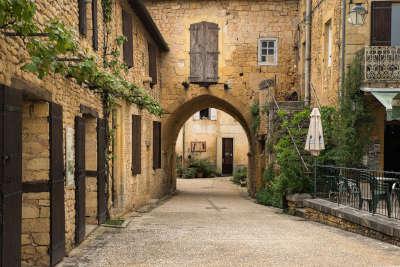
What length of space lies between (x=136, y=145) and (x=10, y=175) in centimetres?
970

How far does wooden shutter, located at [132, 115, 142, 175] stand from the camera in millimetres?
14403

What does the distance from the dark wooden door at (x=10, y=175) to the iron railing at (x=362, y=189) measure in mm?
5814

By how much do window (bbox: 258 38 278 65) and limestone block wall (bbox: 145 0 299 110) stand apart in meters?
0.15

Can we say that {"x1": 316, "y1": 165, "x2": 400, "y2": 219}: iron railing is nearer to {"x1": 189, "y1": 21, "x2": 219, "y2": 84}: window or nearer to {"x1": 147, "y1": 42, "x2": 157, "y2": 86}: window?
{"x1": 147, "y1": 42, "x2": 157, "y2": 86}: window

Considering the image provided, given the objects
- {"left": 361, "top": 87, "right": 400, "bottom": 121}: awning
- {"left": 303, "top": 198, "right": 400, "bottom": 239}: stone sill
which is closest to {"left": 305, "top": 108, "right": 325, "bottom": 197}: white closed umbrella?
{"left": 303, "top": 198, "right": 400, "bottom": 239}: stone sill

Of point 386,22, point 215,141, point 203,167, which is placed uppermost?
point 386,22

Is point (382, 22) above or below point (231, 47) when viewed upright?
below

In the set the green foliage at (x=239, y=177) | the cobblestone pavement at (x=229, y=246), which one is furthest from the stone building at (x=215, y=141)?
the cobblestone pavement at (x=229, y=246)

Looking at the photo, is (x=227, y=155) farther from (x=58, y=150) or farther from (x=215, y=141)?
(x=58, y=150)

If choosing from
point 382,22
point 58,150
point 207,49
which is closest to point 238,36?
point 207,49

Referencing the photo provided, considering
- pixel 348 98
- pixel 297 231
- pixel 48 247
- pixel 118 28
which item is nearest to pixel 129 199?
pixel 118 28

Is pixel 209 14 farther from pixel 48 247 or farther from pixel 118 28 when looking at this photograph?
pixel 48 247

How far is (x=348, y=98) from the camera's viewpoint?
1356 centimetres

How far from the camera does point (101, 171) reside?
33.5 ft
